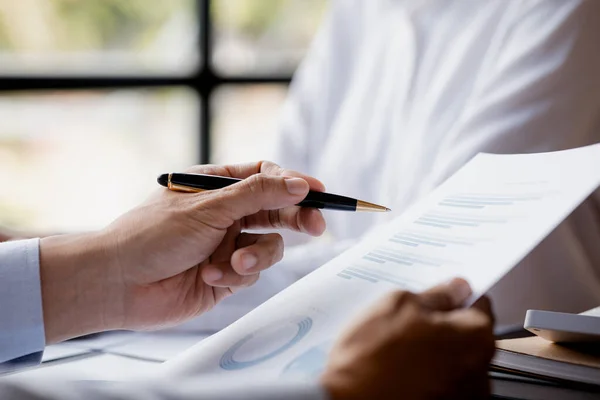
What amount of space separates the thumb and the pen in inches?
1.0

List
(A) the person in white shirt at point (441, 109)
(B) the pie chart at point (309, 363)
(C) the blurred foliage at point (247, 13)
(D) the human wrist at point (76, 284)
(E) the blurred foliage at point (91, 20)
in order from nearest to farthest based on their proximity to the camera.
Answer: (B) the pie chart at point (309, 363)
(D) the human wrist at point (76, 284)
(A) the person in white shirt at point (441, 109)
(E) the blurred foliage at point (91, 20)
(C) the blurred foliage at point (247, 13)

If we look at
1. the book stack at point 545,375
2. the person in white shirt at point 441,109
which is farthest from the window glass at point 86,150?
the book stack at point 545,375

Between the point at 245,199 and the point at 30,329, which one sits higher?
the point at 245,199

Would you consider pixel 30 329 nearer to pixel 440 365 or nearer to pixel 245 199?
pixel 245 199

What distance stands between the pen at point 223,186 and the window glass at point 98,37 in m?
1.13

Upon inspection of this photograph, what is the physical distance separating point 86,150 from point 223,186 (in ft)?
4.16

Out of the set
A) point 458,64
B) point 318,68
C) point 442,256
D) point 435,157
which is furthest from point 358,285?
point 318,68

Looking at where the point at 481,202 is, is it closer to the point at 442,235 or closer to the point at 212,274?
the point at 442,235

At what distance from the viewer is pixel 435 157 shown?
1153 mm

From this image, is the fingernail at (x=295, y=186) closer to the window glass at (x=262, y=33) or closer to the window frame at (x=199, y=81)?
the window frame at (x=199, y=81)

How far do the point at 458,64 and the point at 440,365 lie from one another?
85 cm

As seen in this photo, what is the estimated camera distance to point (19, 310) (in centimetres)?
71

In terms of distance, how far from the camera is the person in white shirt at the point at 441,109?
3.23ft

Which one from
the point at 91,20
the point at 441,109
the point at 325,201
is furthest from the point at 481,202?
the point at 91,20
